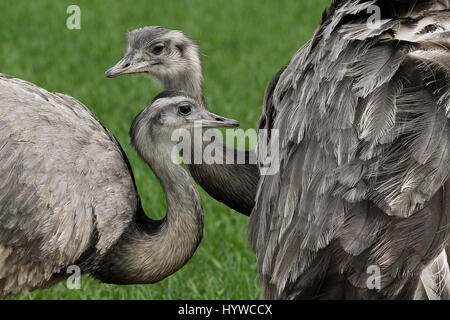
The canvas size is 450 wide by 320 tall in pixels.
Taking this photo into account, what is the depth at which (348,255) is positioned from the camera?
2.71m

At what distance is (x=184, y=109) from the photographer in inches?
135

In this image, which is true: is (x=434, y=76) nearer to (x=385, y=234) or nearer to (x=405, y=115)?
(x=405, y=115)

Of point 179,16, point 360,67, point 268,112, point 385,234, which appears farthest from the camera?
point 179,16

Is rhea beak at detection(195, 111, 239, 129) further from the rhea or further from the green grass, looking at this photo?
the green grass

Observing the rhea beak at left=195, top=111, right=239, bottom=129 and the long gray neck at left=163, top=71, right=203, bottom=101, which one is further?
the long gray neck at left=163, top=71, right=203, bottom=101

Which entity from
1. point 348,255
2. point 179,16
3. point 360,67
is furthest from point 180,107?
point 179,16

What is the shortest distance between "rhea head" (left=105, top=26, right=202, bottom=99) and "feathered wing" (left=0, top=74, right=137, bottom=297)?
20.6 inches

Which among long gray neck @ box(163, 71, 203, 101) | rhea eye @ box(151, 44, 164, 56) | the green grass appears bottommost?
the green grass

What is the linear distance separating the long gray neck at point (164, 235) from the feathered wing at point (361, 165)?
420mm

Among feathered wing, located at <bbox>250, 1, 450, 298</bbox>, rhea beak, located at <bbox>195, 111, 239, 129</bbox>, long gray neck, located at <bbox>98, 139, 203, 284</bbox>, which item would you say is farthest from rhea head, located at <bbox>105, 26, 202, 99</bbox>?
feathered wing, located at <bbox>250, 1, 450, 298</bbox>

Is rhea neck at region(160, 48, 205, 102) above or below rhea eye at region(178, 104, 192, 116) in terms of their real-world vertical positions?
below

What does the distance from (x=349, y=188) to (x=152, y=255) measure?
1.00m

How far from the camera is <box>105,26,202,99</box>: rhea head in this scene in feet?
12.4

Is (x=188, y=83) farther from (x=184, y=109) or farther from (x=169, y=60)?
(x=184, y=109)
